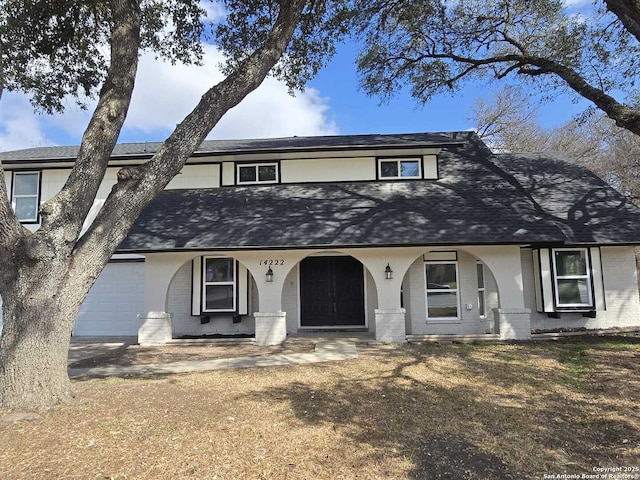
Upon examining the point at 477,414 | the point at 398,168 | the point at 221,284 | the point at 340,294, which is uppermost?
the point at 398,168

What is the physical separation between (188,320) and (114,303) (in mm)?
2855

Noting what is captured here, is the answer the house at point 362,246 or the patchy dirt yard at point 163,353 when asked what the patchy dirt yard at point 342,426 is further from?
the house at point 362,246

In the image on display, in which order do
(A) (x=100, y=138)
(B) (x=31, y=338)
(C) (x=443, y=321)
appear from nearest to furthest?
(B) (x=31, y=338), (A) (x=100, y=138), (C) (x=443, y=321)

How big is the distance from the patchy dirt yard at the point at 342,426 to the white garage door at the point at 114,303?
20.3 ft

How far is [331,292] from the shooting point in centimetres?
1294

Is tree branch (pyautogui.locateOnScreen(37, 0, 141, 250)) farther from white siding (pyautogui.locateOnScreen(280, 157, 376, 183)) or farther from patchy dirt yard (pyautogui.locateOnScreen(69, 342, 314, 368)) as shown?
white siding (pyautogui.locateOnScreen(280, 157, 376, 183))

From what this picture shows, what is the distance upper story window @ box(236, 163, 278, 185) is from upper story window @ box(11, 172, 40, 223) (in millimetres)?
6817

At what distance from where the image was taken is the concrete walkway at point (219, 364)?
8.02 m

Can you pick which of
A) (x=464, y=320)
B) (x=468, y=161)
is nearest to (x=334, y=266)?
(x=464, y=320)

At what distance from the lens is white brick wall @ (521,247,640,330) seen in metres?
12.1

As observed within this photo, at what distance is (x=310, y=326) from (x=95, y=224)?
8.25m

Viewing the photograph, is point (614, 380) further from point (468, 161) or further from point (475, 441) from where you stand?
point (468, 161)

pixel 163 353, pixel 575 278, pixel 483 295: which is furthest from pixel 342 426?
pixel 575 278

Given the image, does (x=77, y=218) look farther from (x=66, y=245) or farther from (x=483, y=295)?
(x=483, y=295)
